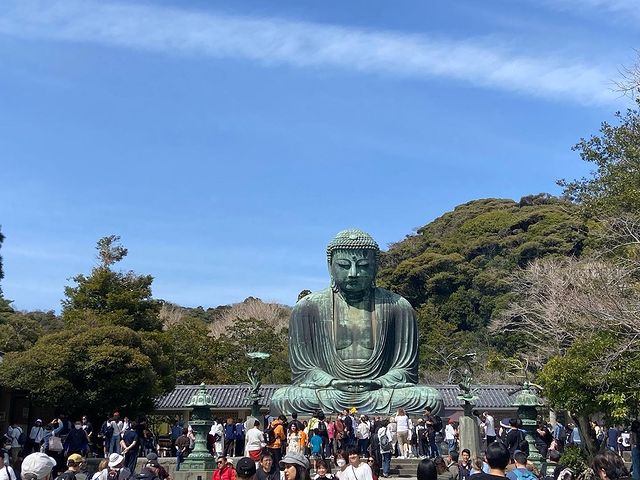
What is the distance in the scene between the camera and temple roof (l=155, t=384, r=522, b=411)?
35.3 meters

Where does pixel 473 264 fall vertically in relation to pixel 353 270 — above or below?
above

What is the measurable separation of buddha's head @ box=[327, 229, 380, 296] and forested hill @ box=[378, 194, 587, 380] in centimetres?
2305

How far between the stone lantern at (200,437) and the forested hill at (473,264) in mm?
28606

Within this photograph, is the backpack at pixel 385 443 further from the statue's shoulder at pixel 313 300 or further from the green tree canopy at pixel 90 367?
the green tree canopy at pixel 90 367

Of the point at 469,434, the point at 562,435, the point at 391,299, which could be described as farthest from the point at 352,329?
the point at 562,435

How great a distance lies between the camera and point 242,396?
1403 inches

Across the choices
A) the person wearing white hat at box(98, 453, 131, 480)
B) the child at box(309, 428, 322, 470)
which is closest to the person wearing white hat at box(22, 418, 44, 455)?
the child at box(309, 428, 322, 470)

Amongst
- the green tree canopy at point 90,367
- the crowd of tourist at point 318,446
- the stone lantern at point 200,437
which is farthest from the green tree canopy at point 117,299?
the stone lantern at point 200,437

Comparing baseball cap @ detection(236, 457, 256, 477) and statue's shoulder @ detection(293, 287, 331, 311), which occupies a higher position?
statue's shoulder @ detection(293, 287, 331, 311)

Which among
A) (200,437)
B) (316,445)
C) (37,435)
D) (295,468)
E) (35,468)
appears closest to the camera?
(295,468)

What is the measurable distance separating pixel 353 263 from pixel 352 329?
5.37 feet

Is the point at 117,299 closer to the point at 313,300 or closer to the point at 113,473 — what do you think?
the point at 313,300

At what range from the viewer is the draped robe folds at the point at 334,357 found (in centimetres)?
1967

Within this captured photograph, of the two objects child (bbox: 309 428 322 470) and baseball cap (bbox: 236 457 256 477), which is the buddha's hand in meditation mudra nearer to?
child (bbox: 309 428 322 470)
